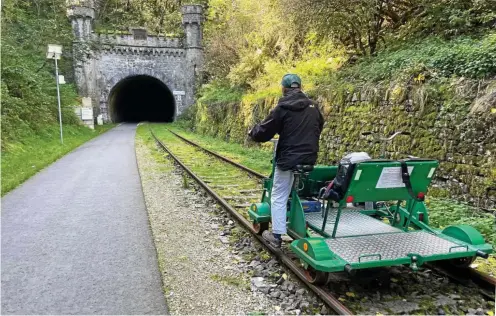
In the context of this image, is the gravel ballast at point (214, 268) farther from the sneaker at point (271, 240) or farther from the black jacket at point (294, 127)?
the black jacket at point (294, 127)

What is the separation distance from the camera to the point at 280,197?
179 inches

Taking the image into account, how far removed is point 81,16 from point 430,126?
106 feet

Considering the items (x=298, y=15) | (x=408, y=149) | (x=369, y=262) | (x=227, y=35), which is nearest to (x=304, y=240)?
(x=369, y=262)

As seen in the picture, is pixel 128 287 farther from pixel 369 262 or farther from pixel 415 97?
pixel 415 97

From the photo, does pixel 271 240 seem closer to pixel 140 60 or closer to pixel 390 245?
pixel 390 245

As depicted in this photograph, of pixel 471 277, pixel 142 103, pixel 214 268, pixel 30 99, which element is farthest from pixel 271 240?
pixel 142 103

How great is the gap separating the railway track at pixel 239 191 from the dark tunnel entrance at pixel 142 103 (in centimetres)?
2647

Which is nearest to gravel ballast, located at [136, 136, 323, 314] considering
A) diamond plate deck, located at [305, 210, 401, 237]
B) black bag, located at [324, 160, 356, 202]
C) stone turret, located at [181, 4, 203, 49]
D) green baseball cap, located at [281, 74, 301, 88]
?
diamond plate deck, located at [305, 210, 401, 237]

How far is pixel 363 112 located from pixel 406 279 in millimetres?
5968

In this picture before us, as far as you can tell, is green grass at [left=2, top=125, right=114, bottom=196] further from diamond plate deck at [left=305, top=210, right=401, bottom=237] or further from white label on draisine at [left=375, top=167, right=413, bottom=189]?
white label on draisine at [left=375, top=167, right=413, bottom=189]

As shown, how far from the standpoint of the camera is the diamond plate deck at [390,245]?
3.81 meters

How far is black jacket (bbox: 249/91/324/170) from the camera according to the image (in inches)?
167

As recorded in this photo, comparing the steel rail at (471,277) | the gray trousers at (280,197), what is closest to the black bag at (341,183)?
the gray trousers at (280,197)

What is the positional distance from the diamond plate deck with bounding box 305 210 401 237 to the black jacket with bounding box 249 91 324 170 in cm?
87
